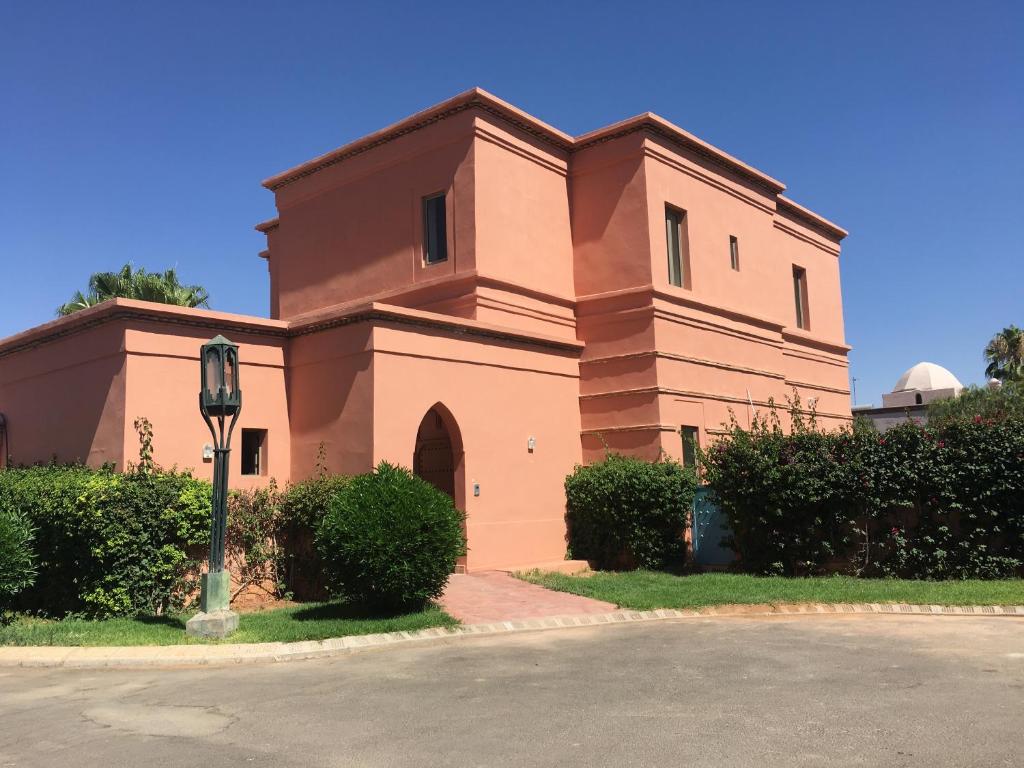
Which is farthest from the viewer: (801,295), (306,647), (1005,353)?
(1005,353)

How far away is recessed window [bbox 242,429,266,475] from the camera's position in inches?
617

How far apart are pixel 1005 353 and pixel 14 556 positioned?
4393 cm

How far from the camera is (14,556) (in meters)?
11.6

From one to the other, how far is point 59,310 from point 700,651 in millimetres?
27754

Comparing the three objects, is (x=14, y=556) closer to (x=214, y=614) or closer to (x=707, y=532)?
(x=214, y=614)

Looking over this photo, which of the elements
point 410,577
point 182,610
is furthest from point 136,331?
point 410,577

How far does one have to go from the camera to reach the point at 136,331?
14.2 metres

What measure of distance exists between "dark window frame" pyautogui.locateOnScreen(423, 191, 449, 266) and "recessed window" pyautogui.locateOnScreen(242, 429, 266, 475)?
5492 millimetres

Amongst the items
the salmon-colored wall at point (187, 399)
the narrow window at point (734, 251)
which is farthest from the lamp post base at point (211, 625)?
the narrow window at point (734, 251)

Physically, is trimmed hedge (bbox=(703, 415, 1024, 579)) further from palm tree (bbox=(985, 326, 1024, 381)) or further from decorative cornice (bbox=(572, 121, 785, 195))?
palm tree (bbox=(985, 326, 1024, 381))

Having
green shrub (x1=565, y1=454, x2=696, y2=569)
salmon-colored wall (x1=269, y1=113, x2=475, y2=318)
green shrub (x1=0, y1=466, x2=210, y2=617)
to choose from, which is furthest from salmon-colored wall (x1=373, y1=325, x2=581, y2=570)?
green shrub (x1=0, y1=466, x2=210, y2=617)

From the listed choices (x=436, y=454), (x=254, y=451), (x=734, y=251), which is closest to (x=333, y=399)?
(x=254, y=451)

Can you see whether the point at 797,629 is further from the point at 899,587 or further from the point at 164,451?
the point at 164,451

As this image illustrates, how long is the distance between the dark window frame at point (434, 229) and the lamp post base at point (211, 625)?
9.87 metres
